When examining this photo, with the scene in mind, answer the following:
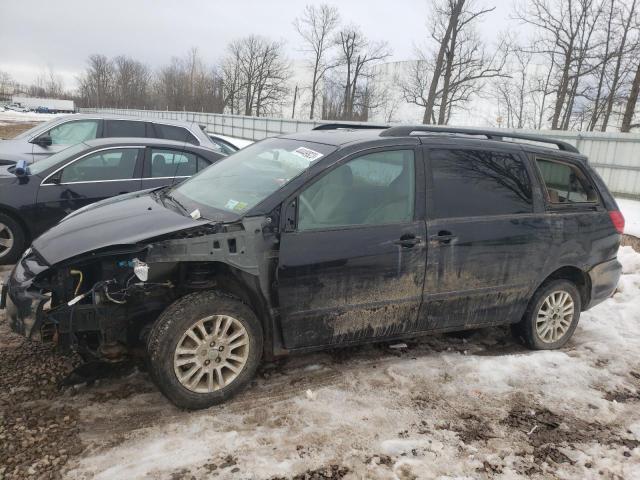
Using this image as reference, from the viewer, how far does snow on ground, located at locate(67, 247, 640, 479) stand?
2.67 meters

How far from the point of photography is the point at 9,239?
5.54 metres

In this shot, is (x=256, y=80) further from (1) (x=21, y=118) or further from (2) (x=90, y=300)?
(2) (x=90, y=300)

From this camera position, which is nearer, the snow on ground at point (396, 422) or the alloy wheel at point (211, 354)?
the snow on ground at point (396, 422)

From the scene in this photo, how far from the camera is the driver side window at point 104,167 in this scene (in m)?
5.89

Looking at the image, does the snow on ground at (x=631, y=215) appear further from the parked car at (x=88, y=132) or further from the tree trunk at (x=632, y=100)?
the parked car at (x=88, y=132)

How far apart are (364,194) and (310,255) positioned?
0.62 meters

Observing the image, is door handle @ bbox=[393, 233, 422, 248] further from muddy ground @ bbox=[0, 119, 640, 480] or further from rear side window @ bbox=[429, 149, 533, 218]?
muddy ground @ bbox=[0, 119, 640, 480]

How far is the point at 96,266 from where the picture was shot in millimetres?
3041

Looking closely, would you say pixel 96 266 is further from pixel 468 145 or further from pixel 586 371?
pixel 586 371

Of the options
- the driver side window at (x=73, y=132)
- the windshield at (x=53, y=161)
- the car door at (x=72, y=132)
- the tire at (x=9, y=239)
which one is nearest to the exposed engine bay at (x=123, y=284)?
the tire at (x=9, y=239)

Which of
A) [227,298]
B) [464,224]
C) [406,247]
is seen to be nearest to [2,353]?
[227,298]

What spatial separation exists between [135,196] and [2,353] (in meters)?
1.50

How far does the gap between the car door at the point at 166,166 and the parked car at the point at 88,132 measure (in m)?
1.95

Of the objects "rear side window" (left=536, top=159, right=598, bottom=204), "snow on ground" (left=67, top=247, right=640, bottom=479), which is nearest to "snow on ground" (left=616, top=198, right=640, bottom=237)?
"rear side window" (left=536, top=159, right=598, bottom=204)
